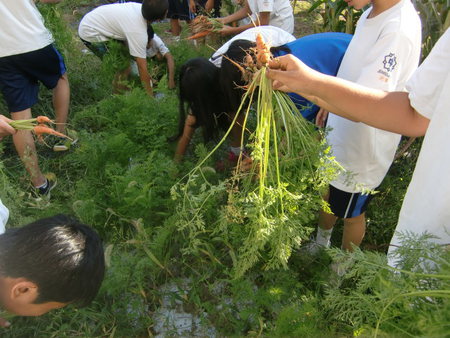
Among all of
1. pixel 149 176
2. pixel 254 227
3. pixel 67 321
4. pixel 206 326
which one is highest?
pixel 254 227

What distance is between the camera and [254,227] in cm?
139

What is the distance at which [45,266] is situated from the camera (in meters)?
1.31

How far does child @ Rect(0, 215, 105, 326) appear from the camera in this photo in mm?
1298

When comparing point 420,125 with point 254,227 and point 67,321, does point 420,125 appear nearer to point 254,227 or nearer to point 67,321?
point 254,227

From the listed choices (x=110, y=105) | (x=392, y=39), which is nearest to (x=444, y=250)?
(x=392, y=39)

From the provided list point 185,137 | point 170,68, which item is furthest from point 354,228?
point 170,68

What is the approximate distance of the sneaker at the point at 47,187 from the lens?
2824mm

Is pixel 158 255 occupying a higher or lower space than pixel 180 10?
→ lower

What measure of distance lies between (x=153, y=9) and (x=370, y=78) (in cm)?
254

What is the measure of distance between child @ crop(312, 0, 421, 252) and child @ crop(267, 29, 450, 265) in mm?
243

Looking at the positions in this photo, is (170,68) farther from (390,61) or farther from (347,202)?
(390,61)

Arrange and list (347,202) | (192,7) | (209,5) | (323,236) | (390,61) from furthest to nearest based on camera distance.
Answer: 1. (192,7)
2. (209,5)
3. (323,236)
4. (347,202)
5. (390,61)

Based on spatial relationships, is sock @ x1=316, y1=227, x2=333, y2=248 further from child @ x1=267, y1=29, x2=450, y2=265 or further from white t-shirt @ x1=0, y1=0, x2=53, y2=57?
white t-shirt @ x1=0, y1=0, x2=53, y2=57

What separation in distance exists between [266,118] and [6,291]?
1.08 metres
